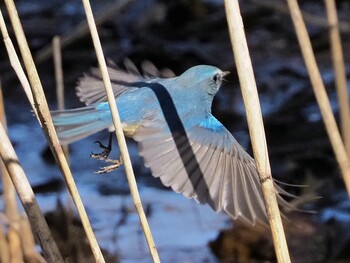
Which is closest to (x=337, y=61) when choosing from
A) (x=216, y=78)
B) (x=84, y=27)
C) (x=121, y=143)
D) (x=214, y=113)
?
(x=216, y=78)

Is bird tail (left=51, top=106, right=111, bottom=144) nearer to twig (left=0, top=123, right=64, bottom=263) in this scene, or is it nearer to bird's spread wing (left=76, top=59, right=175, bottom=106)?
bird's spread wing (left=76, top=59, right=175, bottom=106)

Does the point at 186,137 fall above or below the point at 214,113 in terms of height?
below

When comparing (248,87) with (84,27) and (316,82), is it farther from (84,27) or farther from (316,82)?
(84,27)

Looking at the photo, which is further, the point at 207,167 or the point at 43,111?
the point at 207,167

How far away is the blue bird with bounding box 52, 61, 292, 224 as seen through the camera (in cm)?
381

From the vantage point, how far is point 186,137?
4113mm

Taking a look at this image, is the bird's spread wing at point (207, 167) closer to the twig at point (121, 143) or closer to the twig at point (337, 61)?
the twig at point (337, 61)

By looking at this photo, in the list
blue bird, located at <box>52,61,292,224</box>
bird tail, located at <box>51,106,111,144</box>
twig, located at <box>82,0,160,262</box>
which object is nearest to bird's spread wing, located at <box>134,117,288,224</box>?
blue bird, located at <box>52,61,292,224</box>

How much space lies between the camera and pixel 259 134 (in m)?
2.85

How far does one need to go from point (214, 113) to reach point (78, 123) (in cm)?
257

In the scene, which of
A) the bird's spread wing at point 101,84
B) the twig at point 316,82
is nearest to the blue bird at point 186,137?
the bird's spread wing at point 101,84

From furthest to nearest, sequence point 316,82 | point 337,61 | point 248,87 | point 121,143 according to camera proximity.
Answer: point 337,61, point 316,82, point 121,143, point 248,87

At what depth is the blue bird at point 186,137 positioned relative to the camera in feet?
12.5

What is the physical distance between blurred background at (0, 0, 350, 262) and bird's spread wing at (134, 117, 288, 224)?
0.61 meters
